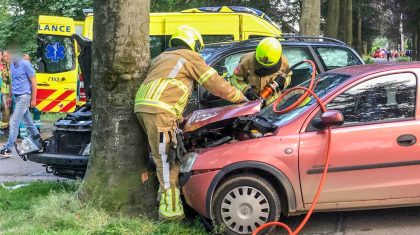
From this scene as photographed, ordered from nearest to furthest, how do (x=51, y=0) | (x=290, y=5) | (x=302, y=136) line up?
(x=302, y=136) < (x=51, y=0) < (x=290, y=5)

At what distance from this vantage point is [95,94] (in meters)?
5.15

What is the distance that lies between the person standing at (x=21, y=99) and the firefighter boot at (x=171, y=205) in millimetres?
4659

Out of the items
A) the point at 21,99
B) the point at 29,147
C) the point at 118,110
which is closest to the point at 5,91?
the point at 21,99

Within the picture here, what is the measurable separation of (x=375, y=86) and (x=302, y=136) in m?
0.88

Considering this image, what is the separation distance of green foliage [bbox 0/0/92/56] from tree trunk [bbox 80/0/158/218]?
1450cm

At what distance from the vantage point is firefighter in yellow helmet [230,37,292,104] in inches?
241

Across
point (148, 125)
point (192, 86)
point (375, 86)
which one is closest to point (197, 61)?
point (192, 86)

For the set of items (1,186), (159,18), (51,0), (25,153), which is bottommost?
(1,186)

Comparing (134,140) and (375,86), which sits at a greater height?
(375,86)

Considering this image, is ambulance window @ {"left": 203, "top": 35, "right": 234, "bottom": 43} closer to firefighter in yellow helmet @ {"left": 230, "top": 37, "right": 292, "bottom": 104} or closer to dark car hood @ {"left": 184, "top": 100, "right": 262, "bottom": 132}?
firefighter in yellow helmet @ {"left": 230, "top": 37, "right": 292, "bottom": 104}

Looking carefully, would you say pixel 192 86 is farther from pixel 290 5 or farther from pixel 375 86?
pixel 290 5

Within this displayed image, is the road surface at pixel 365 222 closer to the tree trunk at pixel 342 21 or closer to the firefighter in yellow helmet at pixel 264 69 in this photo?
the firefighter in yellow helmet at pixel 264 69

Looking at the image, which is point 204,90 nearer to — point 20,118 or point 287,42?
point 287,42

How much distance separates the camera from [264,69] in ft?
20.6
